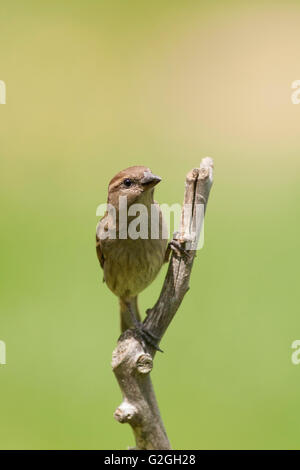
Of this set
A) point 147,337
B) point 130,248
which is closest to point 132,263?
point 130,248

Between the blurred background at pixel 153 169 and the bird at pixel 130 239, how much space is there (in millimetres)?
1234

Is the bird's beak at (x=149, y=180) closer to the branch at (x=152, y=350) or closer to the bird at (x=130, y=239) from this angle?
the bird at (x=130, y=239)

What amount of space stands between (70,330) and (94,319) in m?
0.20

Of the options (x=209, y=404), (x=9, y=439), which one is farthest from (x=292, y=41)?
(x=9, y=439)

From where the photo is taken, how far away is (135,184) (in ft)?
10.5

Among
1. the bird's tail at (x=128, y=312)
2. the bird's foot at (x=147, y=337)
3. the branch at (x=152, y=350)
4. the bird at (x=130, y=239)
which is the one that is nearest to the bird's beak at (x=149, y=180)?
the bird at (x=130, y=239)

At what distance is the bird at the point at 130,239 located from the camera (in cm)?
321

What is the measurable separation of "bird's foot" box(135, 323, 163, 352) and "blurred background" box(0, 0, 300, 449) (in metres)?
1.60

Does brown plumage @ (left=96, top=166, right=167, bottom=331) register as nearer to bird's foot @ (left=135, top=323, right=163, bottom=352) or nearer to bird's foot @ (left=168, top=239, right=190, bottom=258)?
bird's foot @ (left=168, top=239, right=190, bottom=258)

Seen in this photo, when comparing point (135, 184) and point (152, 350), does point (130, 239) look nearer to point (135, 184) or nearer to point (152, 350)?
point (135, 184)

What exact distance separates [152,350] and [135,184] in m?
0.79

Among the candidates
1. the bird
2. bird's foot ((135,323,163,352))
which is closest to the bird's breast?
the bird

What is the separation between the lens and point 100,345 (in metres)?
5.07

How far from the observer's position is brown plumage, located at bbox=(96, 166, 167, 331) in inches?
126
